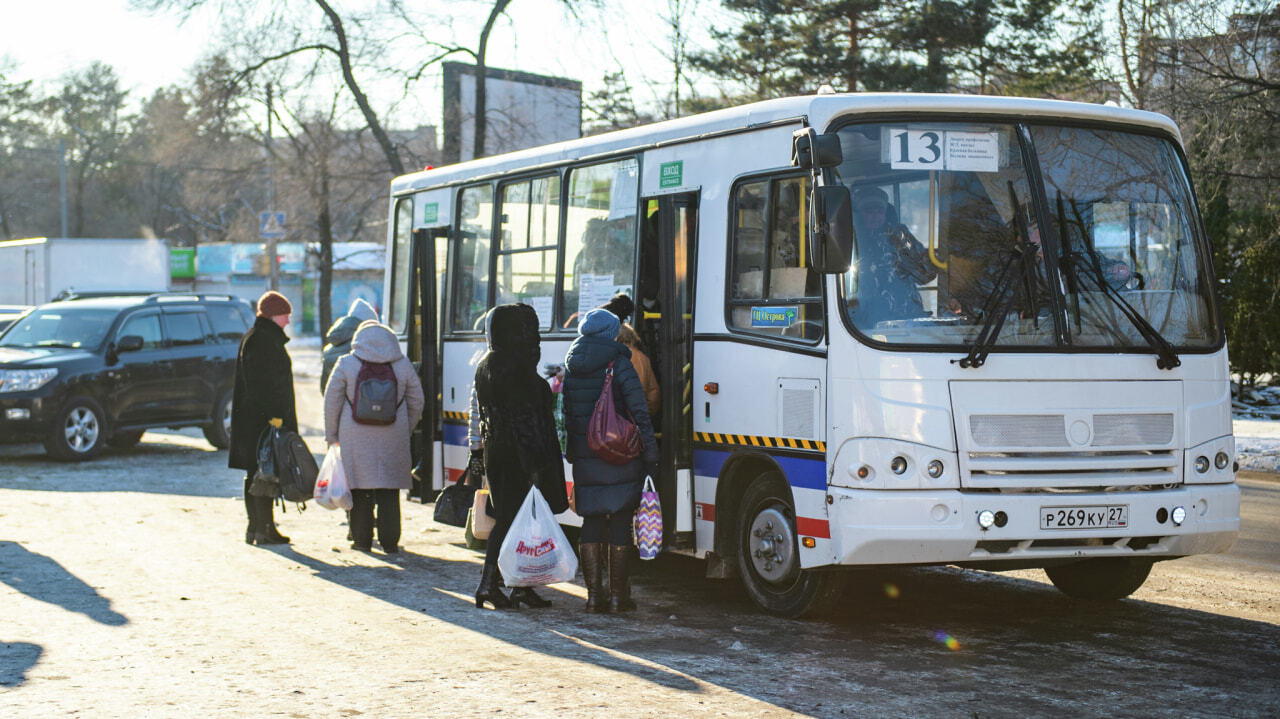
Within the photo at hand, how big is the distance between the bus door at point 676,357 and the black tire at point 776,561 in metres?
0.48

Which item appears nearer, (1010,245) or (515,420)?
(1010,245)

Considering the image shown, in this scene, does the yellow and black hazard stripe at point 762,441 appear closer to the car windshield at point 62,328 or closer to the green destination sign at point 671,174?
the green destination sign at point 671,174

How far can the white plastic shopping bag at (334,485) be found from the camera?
1112cm

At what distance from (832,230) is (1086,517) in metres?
1.92

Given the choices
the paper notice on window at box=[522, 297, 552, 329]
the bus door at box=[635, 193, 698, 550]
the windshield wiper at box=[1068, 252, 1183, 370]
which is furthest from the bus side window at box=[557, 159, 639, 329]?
the windshield wiper at box=[1068, 252, 1183, 370]

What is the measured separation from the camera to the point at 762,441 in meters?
8.53

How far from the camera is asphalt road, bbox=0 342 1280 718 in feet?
21.8

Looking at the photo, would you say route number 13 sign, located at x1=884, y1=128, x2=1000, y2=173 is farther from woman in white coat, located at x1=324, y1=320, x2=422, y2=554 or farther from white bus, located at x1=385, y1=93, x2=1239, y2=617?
woman in white coat, located at x1=324, y1=320, x2=422, y2=554

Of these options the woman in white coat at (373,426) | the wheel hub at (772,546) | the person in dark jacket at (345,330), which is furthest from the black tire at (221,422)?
the wheel hub at (772,546)

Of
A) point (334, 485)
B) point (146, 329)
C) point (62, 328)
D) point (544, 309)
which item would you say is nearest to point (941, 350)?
point (544, 309)

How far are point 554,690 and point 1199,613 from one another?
13.5 ft

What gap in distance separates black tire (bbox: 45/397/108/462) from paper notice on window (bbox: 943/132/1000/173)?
45.0 ft

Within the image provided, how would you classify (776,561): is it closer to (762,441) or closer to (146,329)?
(762,441)

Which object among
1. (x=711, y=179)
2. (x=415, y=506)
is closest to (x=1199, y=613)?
(x=711, y=179)
